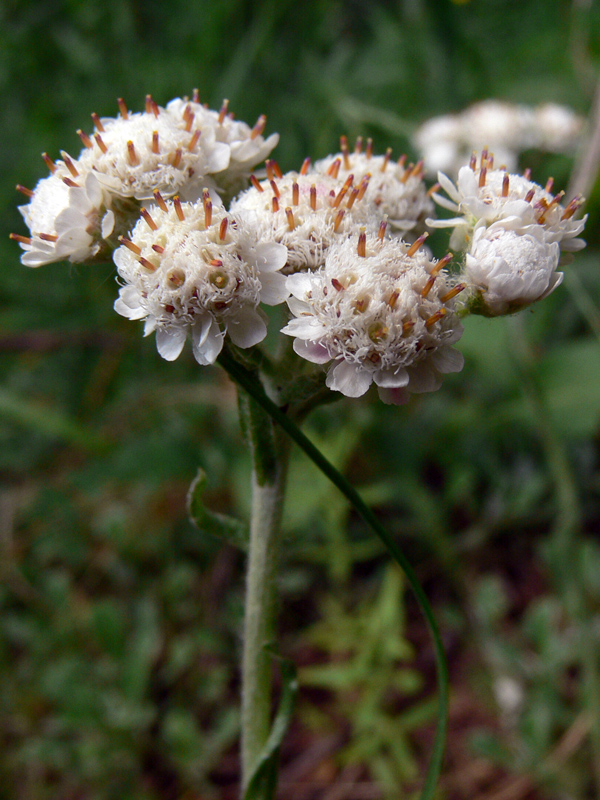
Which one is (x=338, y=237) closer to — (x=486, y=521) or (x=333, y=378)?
(x=333, y=378)

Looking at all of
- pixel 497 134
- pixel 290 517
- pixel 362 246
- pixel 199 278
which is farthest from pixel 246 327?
pixel 497 134

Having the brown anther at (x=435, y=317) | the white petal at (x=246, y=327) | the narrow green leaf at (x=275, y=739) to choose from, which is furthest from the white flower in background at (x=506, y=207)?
the narrow green leaf at (x=275, y=739)

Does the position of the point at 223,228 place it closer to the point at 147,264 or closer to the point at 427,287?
the point at 147,264

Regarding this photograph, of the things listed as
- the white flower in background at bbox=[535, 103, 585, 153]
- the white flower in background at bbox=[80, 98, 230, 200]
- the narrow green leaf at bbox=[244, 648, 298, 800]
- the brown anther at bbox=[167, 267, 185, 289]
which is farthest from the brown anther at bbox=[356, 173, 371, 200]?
the white flower in background at bbox=[535, 103, 585, 153]

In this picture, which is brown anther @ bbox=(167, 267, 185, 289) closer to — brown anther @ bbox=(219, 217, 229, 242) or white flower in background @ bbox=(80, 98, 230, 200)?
brown anther @ bbox=(219, 217, 229, 242)

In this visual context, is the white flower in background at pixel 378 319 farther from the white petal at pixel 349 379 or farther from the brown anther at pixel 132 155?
the brown anther at pixel 132 155
